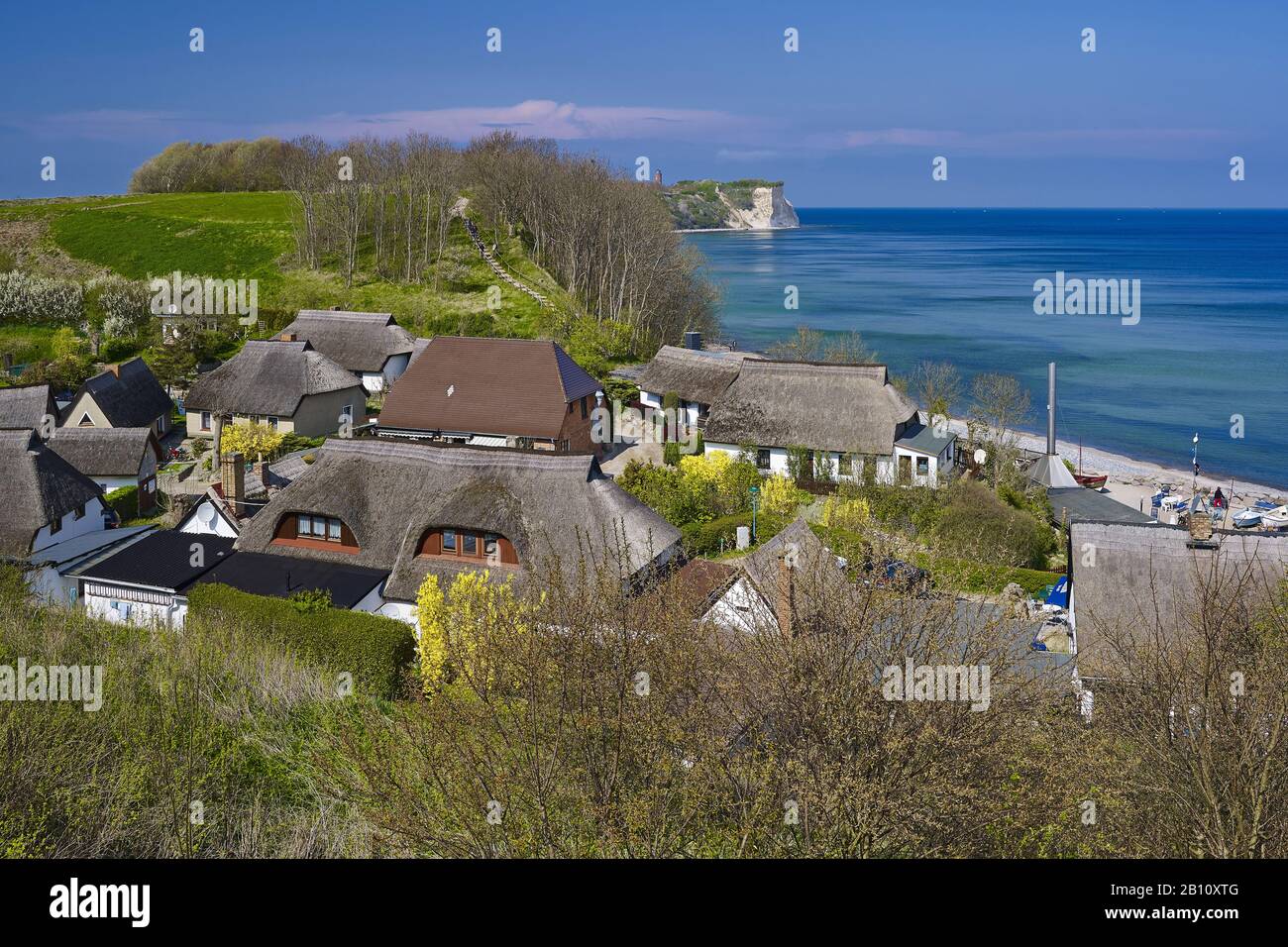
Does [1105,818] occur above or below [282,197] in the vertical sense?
below

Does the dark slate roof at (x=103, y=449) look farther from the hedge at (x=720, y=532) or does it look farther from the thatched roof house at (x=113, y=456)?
the hedge at (x=720, y=532)

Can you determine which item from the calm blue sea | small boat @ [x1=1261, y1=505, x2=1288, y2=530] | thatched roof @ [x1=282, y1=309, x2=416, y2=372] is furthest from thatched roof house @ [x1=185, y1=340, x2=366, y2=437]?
the calm blue sea

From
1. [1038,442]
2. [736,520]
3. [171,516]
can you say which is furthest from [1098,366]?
[171,516]

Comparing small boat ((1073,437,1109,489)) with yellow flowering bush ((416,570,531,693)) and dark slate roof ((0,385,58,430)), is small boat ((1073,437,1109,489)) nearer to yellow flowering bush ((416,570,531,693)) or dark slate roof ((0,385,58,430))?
yellow flowering bush ((416,570,531,693))

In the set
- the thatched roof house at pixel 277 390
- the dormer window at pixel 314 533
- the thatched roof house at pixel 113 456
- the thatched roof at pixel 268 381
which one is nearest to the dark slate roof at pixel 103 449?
the thatched roof house at pixel 113 456

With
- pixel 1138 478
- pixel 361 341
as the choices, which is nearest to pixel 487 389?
pixel 361 341

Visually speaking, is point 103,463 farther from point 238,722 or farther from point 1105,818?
point 1105,818

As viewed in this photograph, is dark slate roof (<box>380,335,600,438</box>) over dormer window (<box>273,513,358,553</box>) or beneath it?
over
